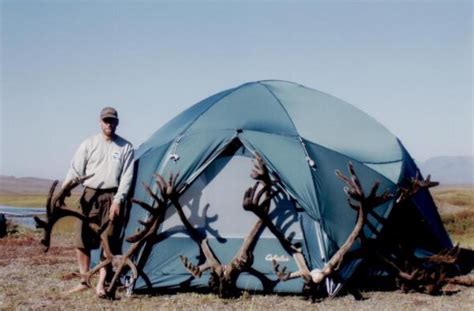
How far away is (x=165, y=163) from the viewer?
9.14 m

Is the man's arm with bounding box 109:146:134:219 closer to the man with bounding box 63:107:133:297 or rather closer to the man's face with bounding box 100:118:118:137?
the man with bounding box 63:107:133:297

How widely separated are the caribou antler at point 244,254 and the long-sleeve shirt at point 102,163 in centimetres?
93

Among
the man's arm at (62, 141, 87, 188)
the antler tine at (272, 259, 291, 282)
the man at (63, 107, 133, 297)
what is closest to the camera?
the antler tine at (272, 259, 291, 282)

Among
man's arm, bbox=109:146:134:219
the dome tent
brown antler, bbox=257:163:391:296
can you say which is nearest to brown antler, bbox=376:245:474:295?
the dome tent

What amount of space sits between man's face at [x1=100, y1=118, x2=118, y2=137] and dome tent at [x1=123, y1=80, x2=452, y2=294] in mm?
1034

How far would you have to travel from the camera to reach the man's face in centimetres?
851

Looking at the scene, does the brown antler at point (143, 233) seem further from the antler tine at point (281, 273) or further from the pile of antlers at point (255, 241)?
the antler tine at point (281, 273)

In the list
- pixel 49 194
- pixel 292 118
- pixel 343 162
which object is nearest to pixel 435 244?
pixel 343 162

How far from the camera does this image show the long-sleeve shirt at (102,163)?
8.58 m

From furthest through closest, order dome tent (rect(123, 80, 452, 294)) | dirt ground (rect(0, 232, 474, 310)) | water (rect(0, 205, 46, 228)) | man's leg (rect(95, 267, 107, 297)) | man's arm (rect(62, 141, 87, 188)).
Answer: water (rect(0, 205, 46, 228)) < man's arm (rect(62, 141, 87, 188)) < dome tent (rect(123, 80, 452, 294)) < man's leg (rect(95, 267, 107, 297)) < dirt ground (rect(0, 232, 474, 310))

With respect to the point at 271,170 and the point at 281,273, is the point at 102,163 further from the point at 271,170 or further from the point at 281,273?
the point at 281,273

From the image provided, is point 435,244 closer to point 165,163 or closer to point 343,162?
point 343,162

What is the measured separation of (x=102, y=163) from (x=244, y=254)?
2.49m

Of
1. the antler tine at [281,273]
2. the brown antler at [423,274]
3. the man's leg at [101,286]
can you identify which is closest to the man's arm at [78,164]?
the man's leg at [101,286]
